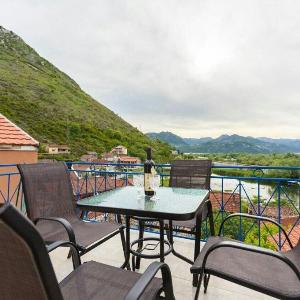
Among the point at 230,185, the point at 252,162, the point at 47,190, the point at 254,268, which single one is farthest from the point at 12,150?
the point at 252,162

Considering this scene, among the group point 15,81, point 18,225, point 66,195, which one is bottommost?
point 66,195

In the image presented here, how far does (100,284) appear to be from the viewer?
4.33 feet

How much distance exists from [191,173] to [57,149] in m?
26.7

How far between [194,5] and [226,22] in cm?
88

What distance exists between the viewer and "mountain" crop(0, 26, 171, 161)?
98.8 feet

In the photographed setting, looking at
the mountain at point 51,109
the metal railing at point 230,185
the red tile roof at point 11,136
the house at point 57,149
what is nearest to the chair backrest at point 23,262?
the metal railing at point 230,185

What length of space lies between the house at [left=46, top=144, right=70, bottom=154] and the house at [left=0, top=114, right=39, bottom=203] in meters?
18.7

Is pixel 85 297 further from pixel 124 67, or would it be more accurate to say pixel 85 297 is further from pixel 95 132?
pixel 95 132

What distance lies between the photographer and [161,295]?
48.9 inches

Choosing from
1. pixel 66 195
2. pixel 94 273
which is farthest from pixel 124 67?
pixel 94 273

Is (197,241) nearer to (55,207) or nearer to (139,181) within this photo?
(139,181)

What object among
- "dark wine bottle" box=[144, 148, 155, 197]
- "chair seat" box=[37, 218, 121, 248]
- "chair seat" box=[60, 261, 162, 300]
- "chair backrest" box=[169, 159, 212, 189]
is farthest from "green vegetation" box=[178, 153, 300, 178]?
"chair seat" box=[60, 261, 162, 300]

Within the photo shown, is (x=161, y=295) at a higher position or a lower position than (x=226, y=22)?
lower

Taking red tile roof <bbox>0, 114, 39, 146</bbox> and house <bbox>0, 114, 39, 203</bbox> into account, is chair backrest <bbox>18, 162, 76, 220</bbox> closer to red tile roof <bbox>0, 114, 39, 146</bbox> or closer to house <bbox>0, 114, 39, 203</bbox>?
house <bbox>0, 114, 39, 203</bbox>
